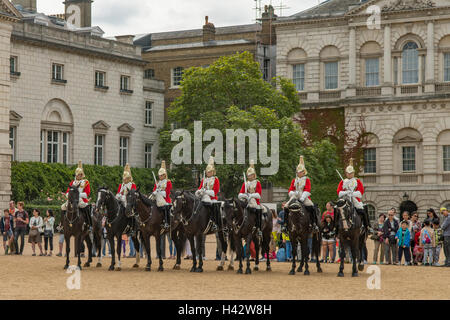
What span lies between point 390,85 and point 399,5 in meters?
5.88

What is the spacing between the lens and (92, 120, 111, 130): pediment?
65062 millimetres

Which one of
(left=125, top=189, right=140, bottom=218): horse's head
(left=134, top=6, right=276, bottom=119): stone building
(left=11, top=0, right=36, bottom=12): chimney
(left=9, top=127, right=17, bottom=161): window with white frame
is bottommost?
(left=125, top=189, right=140, bottom=218): horse's head

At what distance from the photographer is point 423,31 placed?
66.1 m

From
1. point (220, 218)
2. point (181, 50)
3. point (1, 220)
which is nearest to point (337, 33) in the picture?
point (181, 50)

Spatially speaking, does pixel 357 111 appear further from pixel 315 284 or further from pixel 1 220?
pixel 315 284

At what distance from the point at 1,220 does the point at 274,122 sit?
20963 mm

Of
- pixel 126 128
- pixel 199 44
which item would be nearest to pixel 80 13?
pixel 199 44

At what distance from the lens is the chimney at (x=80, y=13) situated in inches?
2940

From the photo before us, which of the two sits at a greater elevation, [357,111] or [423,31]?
[423,31]

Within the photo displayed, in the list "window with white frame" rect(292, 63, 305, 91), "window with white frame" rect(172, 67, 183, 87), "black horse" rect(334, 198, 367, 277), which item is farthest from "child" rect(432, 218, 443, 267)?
"window with white frame" rect(172, 67, 183, 87)

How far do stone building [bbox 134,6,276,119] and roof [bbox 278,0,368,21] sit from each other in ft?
11.7

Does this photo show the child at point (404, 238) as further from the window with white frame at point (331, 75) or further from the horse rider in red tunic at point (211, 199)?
the window with white frame at point (331, 75)

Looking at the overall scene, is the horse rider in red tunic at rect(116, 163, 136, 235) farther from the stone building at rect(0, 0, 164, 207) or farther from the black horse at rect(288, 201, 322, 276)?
the stone building at rect(0, 0, 164, 207)

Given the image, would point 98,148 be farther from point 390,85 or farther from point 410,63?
point 410,63
